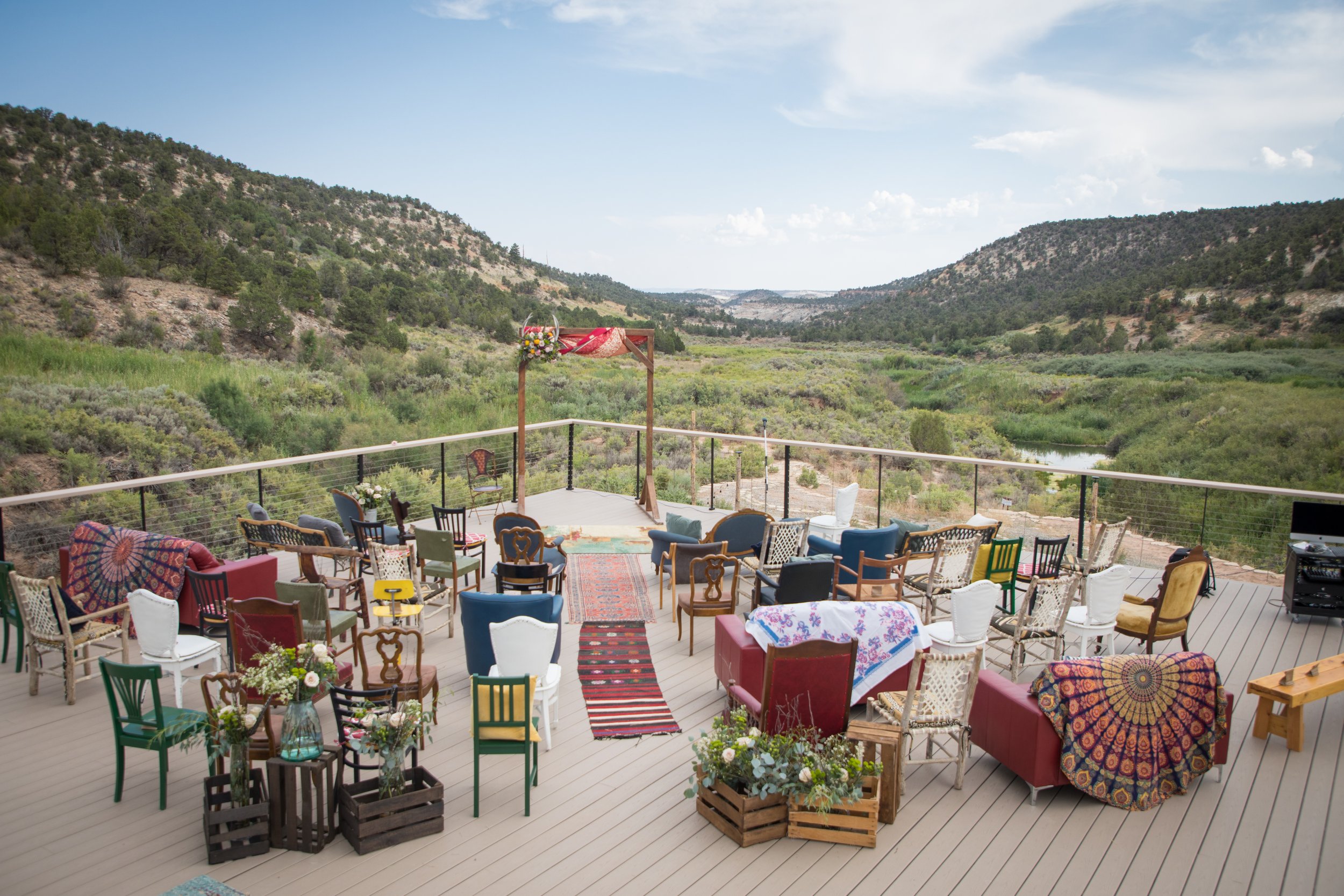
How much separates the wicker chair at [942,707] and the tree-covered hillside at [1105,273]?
1369 inches

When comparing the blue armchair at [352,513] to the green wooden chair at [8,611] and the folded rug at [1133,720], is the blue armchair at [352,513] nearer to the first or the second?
the green wooden chair at [8,611]

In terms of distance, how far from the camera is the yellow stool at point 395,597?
5.71 meters

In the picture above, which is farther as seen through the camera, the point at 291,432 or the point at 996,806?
the point at 291,432

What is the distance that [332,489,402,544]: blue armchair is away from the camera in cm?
771

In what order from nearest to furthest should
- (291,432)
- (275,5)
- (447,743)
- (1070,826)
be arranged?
(1070,826) < (447,743) < (291,432) < (275,5)

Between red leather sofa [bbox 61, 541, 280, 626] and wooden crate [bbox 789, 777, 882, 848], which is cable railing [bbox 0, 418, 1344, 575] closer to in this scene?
red leather sofa [bbox 61, 541, 280, 626]

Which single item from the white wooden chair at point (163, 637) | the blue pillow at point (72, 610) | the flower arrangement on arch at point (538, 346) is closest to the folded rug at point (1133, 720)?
the white wooden chair at point (163, 637)

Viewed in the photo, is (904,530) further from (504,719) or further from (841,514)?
(504,719)

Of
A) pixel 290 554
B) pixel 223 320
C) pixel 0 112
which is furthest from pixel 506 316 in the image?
pixel 290 554

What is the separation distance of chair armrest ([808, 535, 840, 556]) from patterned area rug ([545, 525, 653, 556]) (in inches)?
66.4

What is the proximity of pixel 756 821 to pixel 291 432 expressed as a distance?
66.8ft

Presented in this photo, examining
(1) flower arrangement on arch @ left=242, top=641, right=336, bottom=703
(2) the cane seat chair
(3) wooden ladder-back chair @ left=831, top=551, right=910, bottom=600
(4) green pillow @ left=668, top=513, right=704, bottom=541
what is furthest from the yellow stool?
(3) wooden ladder-back chair @ left=831, top=551, right=910, bottom=600

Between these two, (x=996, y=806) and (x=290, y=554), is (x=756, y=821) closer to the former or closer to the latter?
(x=996, y=806)

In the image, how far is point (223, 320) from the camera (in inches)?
1050
